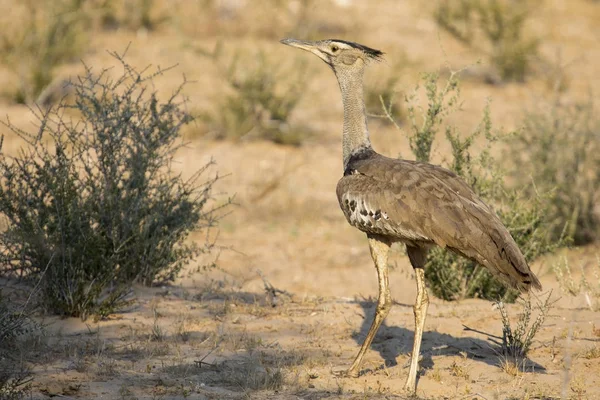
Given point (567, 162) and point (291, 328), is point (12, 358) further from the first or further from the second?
point (567, 162)

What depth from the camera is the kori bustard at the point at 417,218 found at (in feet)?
13.3

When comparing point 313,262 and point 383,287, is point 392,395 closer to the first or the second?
point 383,287

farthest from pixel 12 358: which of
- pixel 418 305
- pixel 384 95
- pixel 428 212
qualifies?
pixel 384 95

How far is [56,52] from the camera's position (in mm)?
11703

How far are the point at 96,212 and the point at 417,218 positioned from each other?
2254 mm

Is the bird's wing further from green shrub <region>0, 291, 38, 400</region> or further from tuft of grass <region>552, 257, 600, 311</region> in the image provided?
green shrub <region>0, 291, 38, 400</region>

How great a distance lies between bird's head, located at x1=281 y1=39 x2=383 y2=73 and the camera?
501 cm

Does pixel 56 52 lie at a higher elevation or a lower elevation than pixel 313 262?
higher

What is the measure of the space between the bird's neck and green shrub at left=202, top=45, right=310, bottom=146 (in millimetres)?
5508

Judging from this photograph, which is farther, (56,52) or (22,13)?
(22,13)

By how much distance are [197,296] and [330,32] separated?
393 inches

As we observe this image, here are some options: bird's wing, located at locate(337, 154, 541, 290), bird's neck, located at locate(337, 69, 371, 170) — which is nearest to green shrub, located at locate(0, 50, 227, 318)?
bird's neck, located at locate(337, 69, 371, 170)

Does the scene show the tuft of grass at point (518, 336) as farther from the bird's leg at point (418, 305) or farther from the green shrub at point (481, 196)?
the green shrub at point (481, 196)

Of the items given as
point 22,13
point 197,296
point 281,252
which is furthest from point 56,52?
point 197,296
